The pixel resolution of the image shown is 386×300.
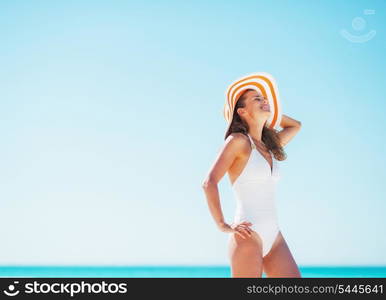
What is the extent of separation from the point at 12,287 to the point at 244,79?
2404 mm

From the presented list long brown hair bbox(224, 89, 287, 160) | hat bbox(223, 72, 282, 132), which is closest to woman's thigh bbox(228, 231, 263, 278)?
long brown hair bbox(224, 89, 287, 160)

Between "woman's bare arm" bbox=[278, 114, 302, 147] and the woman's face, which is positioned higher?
"woman's bare arm" bbox=[278, 114, 302, 147]

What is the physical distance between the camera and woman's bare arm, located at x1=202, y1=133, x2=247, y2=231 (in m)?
4.05

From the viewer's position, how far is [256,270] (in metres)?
4.06

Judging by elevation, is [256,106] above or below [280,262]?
above

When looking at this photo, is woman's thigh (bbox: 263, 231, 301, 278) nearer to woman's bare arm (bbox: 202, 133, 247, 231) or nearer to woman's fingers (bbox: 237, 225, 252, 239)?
woman's fingers (bbox: 237, 225, 252, 239)

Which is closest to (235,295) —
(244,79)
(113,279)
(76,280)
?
(113,279)

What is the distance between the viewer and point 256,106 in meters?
4.48

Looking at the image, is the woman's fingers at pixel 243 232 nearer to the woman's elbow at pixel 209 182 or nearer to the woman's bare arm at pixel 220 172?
the woman's bare arm at pixel 220 172

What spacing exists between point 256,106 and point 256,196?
0.70m

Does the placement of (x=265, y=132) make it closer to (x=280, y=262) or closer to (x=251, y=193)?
(x=251, y=193)

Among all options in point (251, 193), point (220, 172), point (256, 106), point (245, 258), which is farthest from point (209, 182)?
point (256, 106)

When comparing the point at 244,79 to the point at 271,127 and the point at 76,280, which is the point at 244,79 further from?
the point at 76,280

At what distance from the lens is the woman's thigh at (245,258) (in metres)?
4.06
